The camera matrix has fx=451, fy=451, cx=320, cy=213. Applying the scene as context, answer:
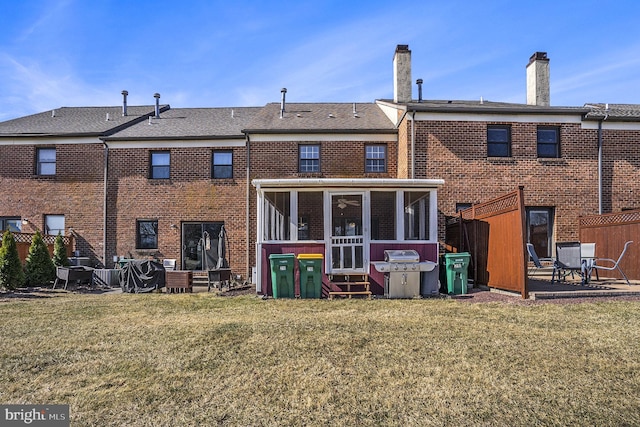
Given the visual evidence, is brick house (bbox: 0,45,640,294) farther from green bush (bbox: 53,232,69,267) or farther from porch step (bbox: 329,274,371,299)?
porch step (bbox: 329,274,371,299)

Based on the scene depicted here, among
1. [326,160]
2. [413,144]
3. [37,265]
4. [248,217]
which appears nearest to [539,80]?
[413,144]

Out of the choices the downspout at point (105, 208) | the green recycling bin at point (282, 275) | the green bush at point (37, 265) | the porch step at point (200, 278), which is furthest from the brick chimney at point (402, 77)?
the green bush at point (37, 265)

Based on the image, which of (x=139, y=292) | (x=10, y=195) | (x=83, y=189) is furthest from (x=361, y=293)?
(x=10, y=195)

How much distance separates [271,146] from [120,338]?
1007 cm

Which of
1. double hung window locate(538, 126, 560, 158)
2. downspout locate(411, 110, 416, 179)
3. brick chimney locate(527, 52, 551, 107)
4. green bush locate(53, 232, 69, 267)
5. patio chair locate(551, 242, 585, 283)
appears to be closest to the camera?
patio chair locate(551, 242, 585, 283)

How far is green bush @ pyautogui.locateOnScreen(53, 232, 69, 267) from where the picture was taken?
45.9ft

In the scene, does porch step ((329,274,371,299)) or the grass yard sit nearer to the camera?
the grass yard

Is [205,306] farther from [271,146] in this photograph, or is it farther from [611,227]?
[611,227]

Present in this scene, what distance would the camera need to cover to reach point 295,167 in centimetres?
1528

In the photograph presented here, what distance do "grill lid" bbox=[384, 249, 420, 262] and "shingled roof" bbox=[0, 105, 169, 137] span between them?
11.2m

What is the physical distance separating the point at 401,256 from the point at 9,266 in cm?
1034

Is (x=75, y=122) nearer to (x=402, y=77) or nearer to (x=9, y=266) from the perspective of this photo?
(x=9, y=266)

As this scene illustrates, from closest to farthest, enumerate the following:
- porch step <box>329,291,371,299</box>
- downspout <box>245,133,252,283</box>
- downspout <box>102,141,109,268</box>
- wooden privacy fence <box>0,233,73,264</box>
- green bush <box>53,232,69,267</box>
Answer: porch step <box>329,291,371,299</box> < wooden privacy fence <box>0,233,73,264</box> < green bush <box>53,232,69,267</box> < downspout <box>245,133,252,283</box> < downspout <box>102,141,109,268</box>

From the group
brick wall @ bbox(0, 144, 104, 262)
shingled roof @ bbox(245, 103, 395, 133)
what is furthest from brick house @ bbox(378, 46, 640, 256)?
brick wall @ bbox(0, 144, 104, 262)
